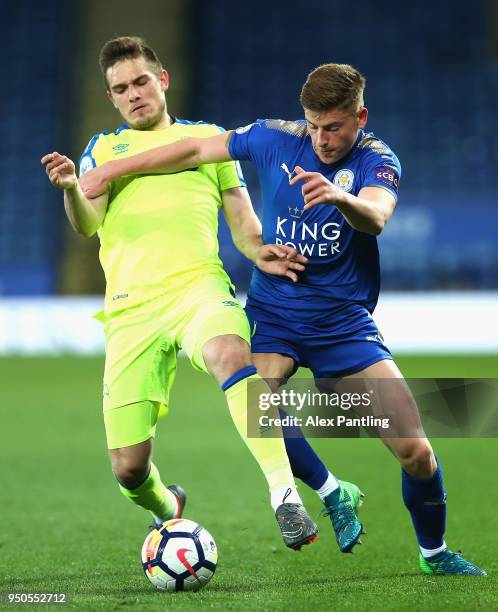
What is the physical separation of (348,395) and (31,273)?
1685 cm

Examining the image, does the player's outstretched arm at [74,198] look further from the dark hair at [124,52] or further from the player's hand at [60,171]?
the dark hair at [124,52]

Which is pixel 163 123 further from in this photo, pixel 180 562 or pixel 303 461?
pixel 180 562

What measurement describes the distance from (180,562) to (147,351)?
3.19ft

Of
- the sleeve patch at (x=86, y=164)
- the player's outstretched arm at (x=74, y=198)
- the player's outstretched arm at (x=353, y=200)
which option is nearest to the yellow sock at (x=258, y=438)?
the player's outstretched arm at (x=353, y=200)

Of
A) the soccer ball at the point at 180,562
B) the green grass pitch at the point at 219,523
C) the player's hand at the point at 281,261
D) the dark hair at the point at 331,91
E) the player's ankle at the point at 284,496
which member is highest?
the dark hair at the point at 331,91

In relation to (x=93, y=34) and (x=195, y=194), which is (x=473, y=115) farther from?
(x=195, y=194)

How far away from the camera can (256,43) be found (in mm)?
23781

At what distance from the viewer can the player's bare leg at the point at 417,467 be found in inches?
170

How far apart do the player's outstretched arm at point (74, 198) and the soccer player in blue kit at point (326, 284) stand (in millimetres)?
109

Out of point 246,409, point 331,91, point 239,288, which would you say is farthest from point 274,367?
point 239,288

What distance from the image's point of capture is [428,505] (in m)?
4.52

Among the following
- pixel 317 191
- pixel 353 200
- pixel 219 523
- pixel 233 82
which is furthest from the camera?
pixel 233 82

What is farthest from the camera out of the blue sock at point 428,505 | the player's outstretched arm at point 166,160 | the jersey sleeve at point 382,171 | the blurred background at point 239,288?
the blurred background at point 239,288

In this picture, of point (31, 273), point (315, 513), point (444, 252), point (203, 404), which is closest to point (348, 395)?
point (315, 513)
